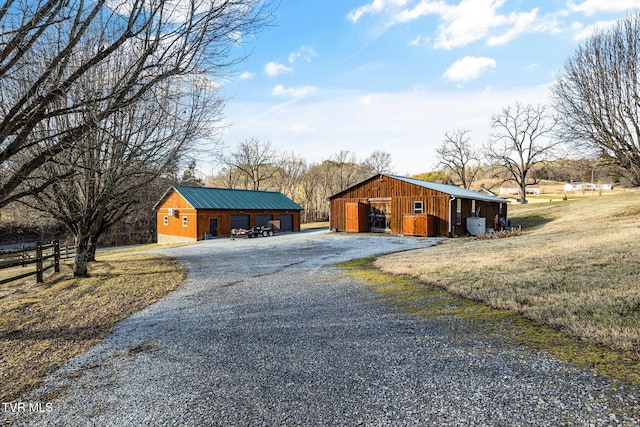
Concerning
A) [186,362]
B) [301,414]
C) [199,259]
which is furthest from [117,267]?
[301,414]

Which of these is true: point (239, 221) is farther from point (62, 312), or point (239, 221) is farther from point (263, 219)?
point (62, 312)

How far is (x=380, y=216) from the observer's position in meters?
24.7

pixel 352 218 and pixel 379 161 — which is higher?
pixel 379 161

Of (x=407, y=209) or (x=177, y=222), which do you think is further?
(x=177, y=222)

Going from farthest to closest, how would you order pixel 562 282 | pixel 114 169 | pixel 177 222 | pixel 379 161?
pixel 379 161 → pixel 177 222 → pixel 114 169 → pixel 562 282

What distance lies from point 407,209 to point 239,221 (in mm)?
13739

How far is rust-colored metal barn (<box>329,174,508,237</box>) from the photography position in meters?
22.0

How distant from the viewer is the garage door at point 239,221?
27.8 metres

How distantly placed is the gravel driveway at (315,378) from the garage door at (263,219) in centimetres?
2362

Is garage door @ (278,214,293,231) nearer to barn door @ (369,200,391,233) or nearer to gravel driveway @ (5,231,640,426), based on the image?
barn door @ (369,200,391,233)

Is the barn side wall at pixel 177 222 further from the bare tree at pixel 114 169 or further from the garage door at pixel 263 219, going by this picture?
the bare tree at pixel 114 169

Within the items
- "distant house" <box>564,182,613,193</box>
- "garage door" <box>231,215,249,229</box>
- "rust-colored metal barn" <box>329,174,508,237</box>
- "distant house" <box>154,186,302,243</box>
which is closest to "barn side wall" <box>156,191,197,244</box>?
"distant house" <box>154,186,302,243</box>

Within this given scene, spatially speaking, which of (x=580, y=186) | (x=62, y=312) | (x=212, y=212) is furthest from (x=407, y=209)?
(x=580, y=186)

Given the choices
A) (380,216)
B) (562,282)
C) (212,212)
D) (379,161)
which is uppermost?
(379,161)
